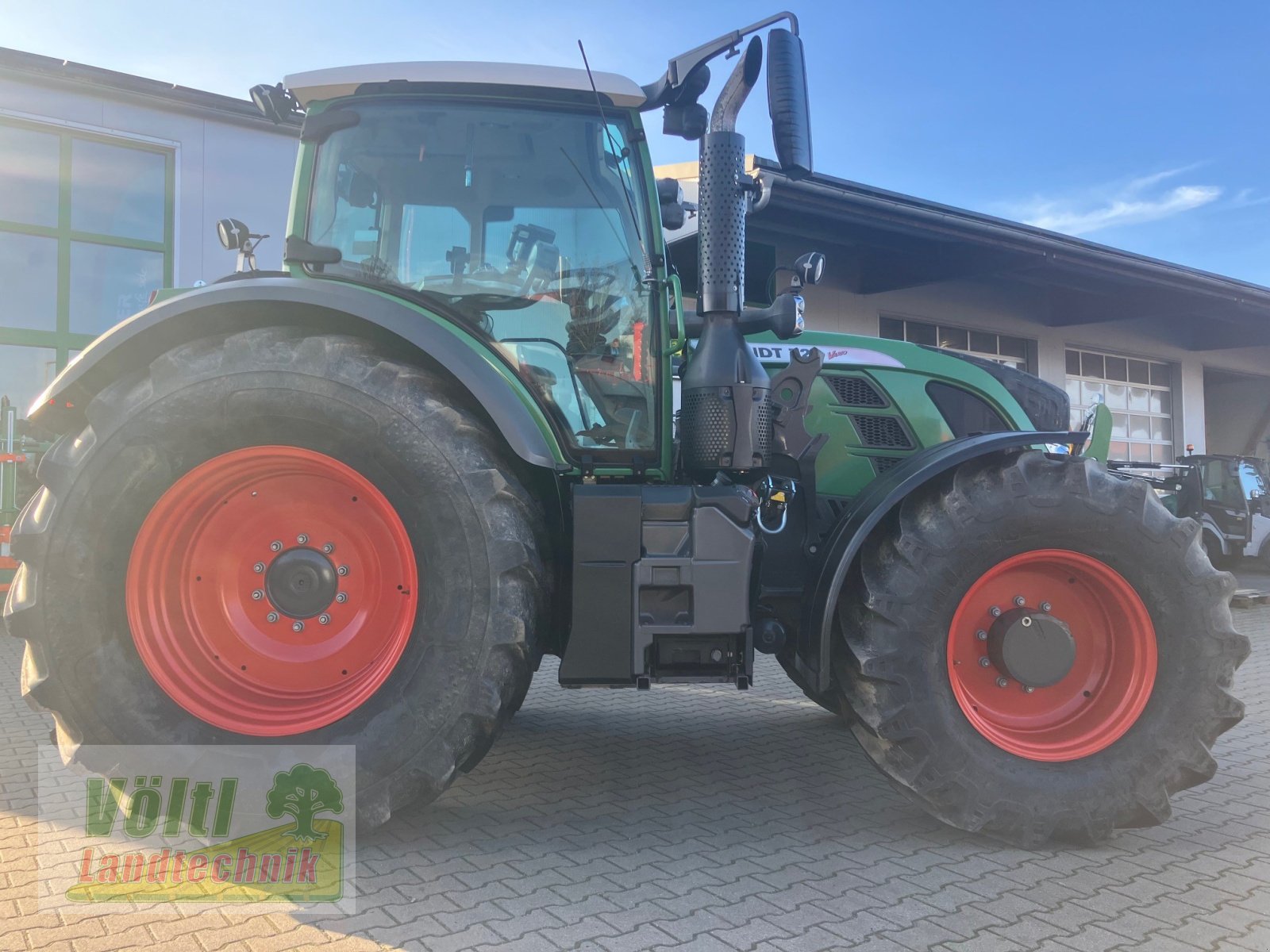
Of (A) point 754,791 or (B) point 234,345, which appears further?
(A) point 754,791

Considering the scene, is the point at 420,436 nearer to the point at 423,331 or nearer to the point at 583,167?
the point at 423,331

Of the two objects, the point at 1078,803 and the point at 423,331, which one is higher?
the point at 423,331

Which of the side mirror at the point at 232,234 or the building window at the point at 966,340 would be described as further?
the building window at the point at 966,340

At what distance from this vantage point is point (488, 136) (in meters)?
3.35

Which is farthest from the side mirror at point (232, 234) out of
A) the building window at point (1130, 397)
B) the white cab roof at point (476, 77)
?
the building window at point (1130, 397)

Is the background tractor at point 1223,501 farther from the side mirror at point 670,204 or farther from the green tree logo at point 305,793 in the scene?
the green tree logo at point 305,793

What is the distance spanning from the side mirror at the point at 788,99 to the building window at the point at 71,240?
28.0ft

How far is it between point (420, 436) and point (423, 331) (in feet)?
1.10

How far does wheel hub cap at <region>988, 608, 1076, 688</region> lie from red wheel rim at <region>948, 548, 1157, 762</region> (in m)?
0.05

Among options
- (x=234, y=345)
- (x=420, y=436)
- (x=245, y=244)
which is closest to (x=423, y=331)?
(x=420, y=436)

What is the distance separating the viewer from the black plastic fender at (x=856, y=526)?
3.01m

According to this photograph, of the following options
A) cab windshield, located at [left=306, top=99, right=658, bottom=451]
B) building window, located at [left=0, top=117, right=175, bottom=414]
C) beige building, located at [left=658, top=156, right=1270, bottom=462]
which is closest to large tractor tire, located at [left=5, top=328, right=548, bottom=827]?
cab windshield, located at [left=306, top=99, right=658, bottom=451]

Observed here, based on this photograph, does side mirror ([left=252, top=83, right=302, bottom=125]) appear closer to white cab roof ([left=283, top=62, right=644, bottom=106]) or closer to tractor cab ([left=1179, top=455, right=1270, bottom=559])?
white cab roof ([left=283, top=62, right=644, bottom=106])

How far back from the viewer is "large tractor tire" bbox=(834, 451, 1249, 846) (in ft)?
9.66
